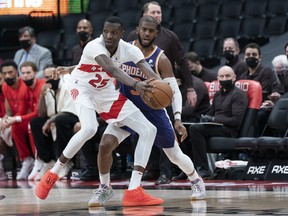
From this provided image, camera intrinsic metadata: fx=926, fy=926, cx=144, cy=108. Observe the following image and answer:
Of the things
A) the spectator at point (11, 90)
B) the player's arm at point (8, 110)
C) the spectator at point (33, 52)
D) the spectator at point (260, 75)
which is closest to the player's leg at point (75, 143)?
the spectator at point (260, 75)

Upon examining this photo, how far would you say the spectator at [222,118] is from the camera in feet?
35.5

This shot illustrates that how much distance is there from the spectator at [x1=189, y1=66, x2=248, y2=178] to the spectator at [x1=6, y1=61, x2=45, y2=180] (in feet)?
8.93

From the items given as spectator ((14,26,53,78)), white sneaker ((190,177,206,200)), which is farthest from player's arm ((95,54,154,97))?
spectator ((14,26,53,78))

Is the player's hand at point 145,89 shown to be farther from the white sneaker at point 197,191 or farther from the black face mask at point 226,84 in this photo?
the black face mask at point 226,84

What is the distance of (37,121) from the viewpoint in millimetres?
12359

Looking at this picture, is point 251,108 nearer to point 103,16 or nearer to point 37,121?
point 37,121

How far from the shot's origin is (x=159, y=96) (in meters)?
7.45

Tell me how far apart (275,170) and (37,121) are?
349 centimetres

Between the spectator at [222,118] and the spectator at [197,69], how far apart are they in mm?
1113

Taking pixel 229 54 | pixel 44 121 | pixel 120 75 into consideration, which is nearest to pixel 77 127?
pixel 44 121

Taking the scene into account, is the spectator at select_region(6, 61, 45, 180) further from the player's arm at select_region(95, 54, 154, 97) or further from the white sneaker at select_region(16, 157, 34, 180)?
the player's arm at select_region(95, 54, 154, 97)

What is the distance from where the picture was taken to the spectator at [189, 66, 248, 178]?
10828 mm

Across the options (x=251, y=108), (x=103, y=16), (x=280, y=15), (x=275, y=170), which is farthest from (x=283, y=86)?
(x=103, y=16)

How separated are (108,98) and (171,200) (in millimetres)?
1074
